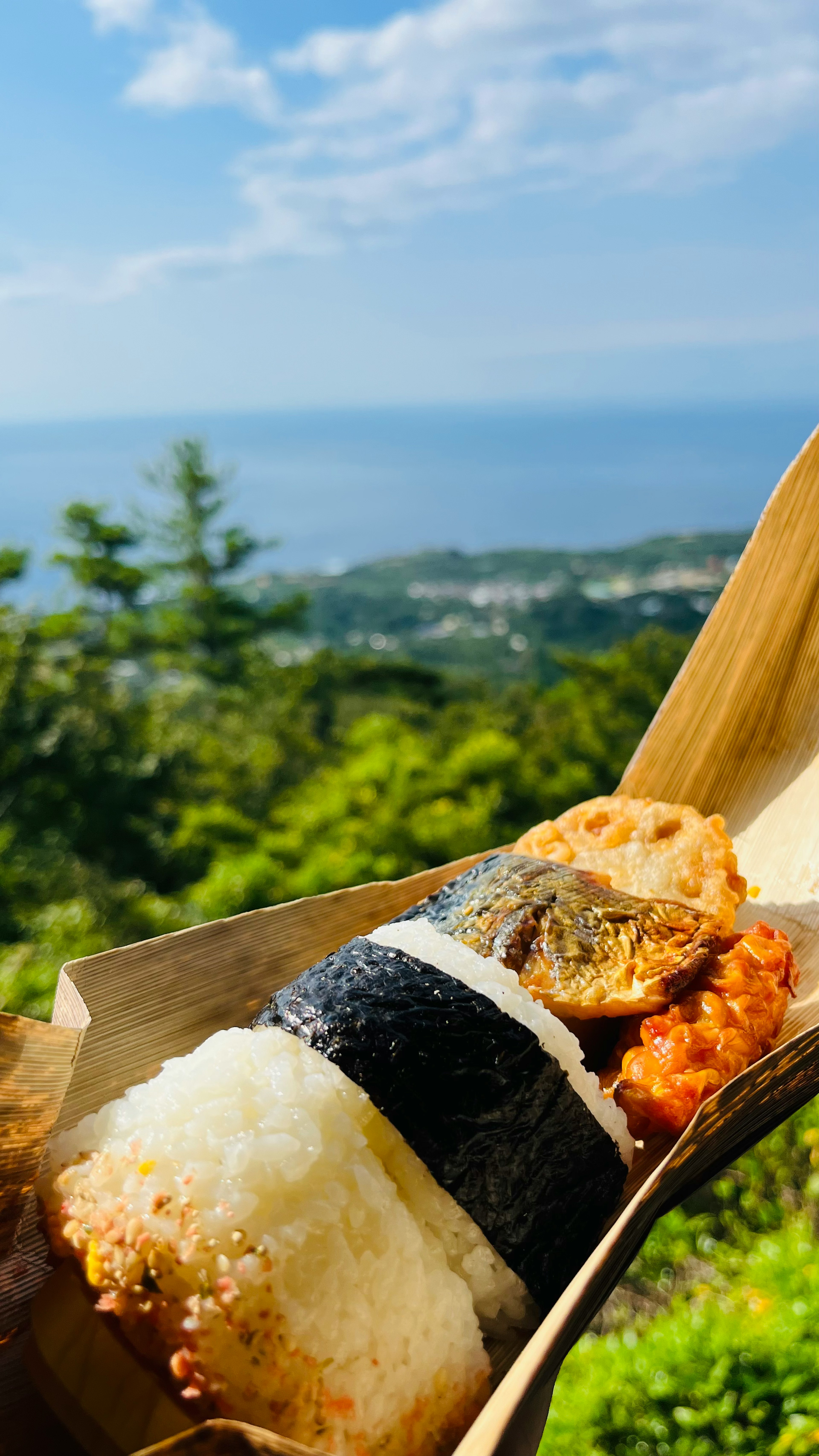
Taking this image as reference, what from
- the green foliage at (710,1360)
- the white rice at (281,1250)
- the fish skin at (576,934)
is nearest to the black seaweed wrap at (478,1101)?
the white rice at (281,1250)

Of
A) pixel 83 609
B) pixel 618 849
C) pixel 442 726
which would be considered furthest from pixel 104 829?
pixel 618 849

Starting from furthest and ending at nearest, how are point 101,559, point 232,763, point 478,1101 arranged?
1. point 101,559
2. point 232,763
3. point 478,1101

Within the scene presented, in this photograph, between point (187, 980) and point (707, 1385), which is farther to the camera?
point (707, 1385)

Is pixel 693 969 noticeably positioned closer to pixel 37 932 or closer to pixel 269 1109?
pixel 269 1109

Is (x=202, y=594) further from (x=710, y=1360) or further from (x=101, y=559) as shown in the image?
(x=710, y=1360)

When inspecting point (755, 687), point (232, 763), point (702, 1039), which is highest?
point (755, 687)

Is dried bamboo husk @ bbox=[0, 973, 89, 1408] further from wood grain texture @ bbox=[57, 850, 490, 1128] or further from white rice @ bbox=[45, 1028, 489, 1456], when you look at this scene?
wood grain texture @ bbox=[57, 850, 490, 1128]

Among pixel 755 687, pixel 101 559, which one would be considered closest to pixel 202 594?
pixel 101 559

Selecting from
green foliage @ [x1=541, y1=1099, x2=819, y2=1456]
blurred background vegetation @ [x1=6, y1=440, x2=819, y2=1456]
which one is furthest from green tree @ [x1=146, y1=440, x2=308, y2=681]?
green foliage @ [x1=541, y1=1099, x2=819, y2=1456]
